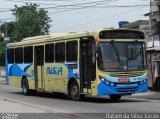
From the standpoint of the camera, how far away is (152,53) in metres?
30.5

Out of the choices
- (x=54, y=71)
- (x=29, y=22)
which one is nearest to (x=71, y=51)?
(x=54, y=71)

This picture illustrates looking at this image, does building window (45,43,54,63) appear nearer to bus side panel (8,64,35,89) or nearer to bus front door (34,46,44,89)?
bus front door (34,46,44,89)

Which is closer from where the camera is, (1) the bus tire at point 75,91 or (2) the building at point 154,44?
(1) the bus tire at point 75,91

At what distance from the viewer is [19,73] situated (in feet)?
99.7

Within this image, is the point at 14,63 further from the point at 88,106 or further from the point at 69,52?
the point at 88,106

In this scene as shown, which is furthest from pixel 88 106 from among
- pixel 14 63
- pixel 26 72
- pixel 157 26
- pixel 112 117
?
pixel 157 26

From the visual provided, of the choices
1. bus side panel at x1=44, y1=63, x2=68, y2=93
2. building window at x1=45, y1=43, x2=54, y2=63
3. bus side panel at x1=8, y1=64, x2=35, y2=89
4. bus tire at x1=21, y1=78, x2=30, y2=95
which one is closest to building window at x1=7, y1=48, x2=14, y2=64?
bus side panel at x1=8, y1=64, x2=35, y2=89

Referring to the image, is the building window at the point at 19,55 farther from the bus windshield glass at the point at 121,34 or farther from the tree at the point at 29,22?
the tree at the point at 29,22

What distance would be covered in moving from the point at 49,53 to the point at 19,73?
462cm

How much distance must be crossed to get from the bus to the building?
6.46 m

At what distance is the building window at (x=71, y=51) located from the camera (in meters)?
23.5

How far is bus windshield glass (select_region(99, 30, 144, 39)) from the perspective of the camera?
22.2 m

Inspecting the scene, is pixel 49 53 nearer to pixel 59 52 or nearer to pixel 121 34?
pixel 59 52

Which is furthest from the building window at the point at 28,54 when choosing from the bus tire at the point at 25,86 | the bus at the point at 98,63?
the bus at the point at 98,63
